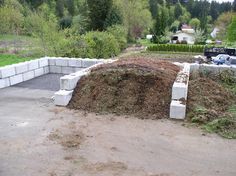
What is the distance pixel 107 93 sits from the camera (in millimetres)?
8078

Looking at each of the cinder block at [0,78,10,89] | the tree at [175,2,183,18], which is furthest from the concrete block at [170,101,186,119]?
the tree at [175,2,183,18]

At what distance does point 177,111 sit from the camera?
7152 millimetres

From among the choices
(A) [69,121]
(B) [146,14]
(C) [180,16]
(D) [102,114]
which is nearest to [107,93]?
(D) [102,114]

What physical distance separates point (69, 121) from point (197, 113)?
3043 millimetres

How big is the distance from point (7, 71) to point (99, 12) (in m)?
23.5

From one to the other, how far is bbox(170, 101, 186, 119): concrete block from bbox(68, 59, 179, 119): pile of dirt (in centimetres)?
22

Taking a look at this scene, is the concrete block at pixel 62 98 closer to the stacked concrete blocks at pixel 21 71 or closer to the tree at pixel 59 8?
the stacked concrete blocks at pixel 21 71

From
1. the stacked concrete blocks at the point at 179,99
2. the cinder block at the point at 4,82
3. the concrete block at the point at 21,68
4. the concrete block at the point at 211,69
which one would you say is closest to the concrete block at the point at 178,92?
the stacked concrete blocks at the point at 179,99

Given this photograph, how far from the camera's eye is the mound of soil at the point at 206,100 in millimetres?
7172

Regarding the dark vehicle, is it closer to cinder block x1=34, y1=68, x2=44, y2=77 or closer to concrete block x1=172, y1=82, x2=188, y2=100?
cinder block x1=34, y1=68, x2=44, y2=77

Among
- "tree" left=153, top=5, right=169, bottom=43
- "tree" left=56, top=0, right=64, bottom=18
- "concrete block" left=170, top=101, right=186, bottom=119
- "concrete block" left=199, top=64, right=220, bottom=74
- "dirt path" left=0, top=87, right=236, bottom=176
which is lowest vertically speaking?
"dirt path" left=0, top=87, right=236, bottom=176

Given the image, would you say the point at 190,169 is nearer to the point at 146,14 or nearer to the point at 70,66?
the point at 70,66

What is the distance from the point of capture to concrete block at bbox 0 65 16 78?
1003cm

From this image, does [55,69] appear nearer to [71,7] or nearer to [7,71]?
[7,71]
